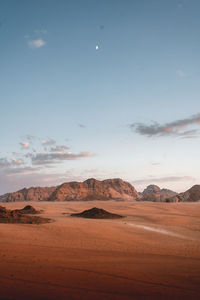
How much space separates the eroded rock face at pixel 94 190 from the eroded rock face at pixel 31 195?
86.5ft

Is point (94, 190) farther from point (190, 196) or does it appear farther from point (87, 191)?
point (190, 196)

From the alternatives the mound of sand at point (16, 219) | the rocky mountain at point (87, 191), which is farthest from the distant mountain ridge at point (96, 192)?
the mound of sand at point (16, 219)

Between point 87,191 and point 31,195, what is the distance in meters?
42.3

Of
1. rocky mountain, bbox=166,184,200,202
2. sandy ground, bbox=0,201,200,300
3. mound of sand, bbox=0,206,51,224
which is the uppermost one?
rocky mountain, bbox=166,184,200,202

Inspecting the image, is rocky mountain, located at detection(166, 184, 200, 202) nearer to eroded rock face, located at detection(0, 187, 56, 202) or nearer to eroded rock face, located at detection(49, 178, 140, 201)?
eroded rock face, located at detection(49, 178, 140, 201)

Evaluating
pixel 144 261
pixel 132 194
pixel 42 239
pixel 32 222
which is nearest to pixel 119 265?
pixel 144 261

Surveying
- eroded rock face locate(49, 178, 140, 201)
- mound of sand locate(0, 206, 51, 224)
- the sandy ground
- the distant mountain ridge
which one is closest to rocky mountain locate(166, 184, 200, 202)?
the distant mountain ridge

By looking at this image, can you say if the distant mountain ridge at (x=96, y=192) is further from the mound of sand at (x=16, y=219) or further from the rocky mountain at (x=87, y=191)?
the mound of sand at (x=16, y=219)

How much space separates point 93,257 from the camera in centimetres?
737

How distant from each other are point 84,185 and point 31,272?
10344 cm

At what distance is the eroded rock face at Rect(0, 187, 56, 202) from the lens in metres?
125

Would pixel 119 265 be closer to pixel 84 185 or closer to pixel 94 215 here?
pixel 94 215

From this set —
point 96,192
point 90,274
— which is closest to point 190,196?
point 96,192

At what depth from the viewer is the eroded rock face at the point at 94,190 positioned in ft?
304
